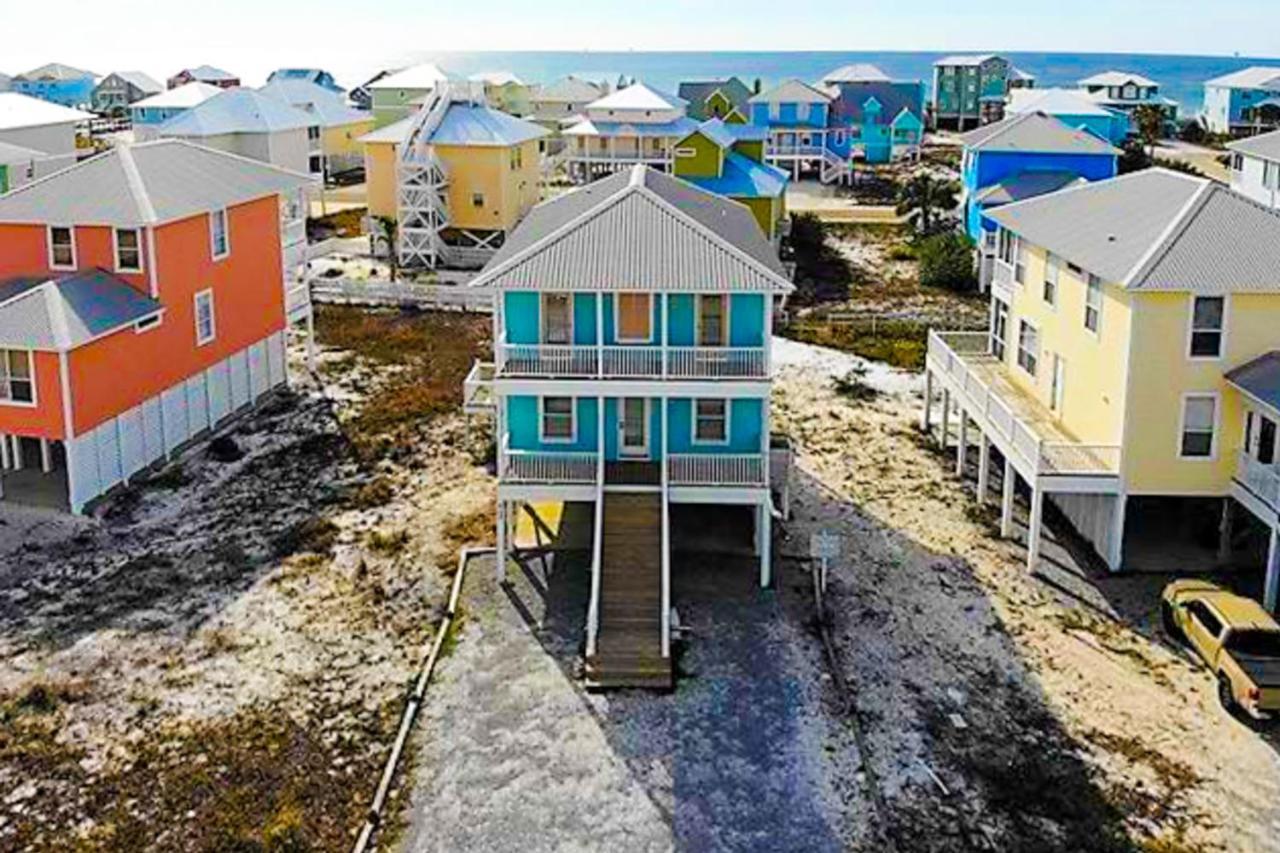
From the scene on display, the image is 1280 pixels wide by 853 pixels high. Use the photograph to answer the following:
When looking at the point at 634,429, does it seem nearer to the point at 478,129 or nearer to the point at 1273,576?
the point at 1273,576

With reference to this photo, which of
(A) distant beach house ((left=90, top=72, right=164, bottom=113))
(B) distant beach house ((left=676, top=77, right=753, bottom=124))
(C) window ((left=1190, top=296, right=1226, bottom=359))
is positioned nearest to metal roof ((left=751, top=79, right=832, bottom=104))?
(B) distant beach house ((left=676, top=77, right=753, bottom=124))

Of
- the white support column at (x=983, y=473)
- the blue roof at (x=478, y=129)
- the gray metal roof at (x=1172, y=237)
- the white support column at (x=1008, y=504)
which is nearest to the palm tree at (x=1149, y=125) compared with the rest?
the blue roof at (x=478, y=129)

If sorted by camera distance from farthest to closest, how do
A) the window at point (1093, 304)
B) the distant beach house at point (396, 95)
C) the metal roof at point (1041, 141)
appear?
1. the distant beach house at point (396, 95)
2. the metal roof at point (1041, 141)
3. the window at point (1093, 304)

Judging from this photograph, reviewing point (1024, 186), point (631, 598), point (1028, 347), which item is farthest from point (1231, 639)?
point (1024, 186)

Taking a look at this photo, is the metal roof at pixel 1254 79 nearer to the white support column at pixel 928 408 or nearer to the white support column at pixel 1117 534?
the white support column at pixel 928 408

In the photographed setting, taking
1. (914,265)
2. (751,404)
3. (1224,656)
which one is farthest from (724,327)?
(914,265)

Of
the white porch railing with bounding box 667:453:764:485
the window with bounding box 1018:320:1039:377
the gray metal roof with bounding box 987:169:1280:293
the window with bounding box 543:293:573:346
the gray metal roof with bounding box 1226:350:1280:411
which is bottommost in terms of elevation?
the white porch railing with bounding box 667:453:764:485

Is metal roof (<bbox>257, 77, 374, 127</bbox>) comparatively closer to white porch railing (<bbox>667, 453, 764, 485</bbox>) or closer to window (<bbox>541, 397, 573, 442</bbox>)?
window (<bbox>541, 397, 573, 442</bbox>)
